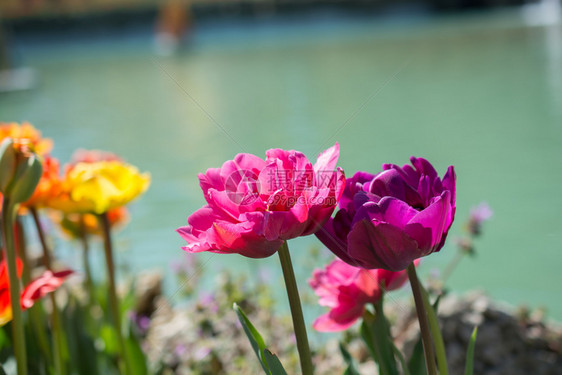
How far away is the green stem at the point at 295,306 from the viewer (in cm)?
64

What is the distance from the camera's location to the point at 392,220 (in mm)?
613

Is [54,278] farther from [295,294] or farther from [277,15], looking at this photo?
[277,15]

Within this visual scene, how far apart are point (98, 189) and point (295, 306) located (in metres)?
0.50

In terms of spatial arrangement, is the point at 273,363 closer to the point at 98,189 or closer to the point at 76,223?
the point at 98,189

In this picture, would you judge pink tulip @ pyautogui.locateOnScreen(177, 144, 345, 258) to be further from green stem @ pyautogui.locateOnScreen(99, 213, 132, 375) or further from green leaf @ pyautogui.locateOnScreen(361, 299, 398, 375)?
green stem @ pyautogui.locateOnScreen(99, 213, 132, 375)

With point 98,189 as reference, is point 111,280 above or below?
below

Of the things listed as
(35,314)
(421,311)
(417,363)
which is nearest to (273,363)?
(421,311)

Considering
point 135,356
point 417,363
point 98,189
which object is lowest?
point 417,363

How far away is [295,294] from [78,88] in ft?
38.7

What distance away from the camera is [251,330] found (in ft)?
2.22

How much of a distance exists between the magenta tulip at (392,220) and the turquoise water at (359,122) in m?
0.12

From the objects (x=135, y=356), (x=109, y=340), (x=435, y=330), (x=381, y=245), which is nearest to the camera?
(x=381, y=245)

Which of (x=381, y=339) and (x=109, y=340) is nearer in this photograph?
(x=381, y=339)

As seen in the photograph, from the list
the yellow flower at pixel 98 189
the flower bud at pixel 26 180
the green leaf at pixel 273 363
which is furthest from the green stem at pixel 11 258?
the green leaf at pixel 273 363
